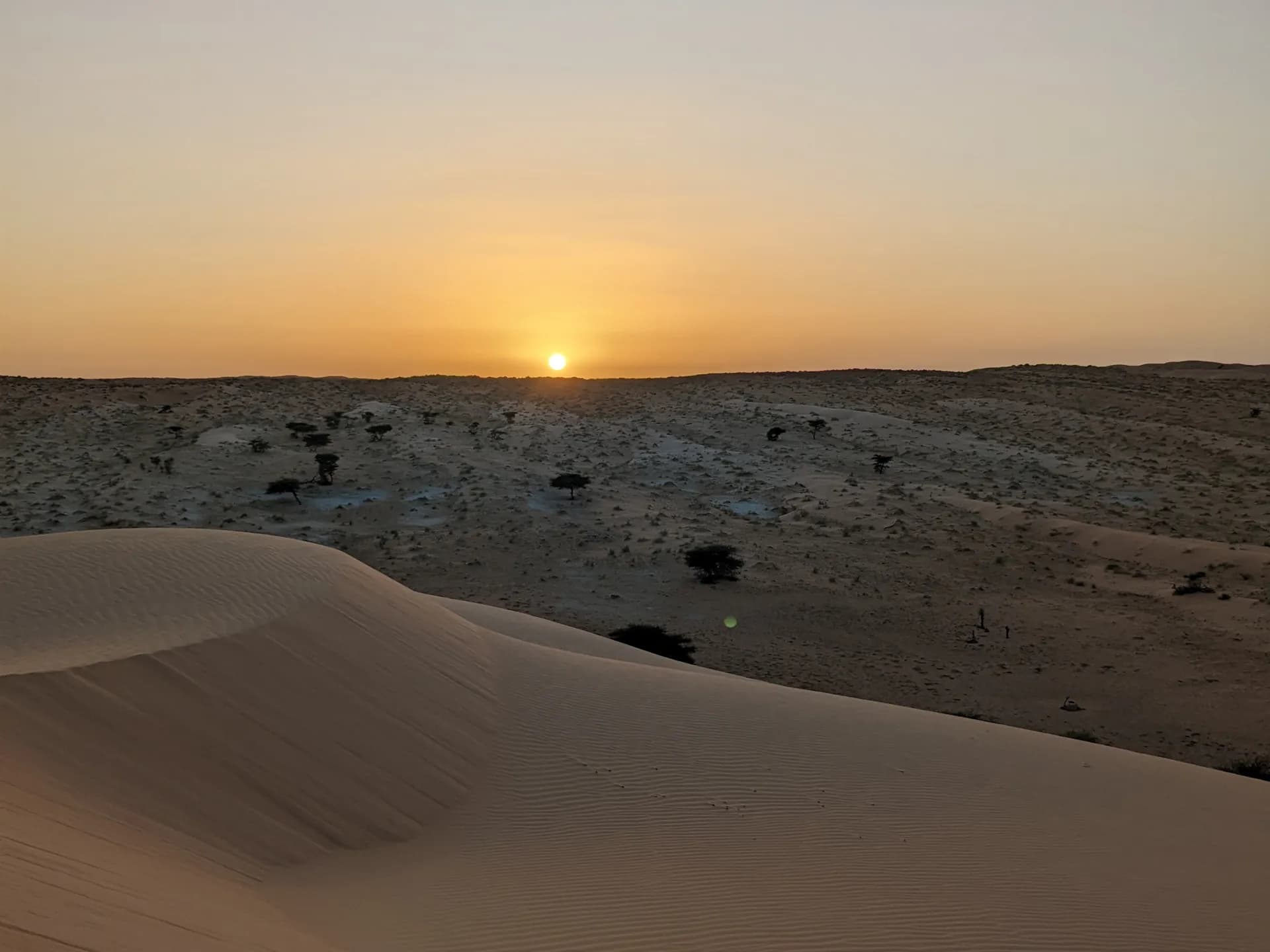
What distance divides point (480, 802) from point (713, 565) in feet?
46.5

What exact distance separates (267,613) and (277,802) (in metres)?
2.77

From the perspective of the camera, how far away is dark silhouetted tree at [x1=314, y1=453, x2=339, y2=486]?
30.0 metres

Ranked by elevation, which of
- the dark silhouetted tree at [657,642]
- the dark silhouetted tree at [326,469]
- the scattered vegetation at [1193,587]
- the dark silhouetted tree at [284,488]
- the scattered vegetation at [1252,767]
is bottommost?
the scattered vegetation at [1252,767]

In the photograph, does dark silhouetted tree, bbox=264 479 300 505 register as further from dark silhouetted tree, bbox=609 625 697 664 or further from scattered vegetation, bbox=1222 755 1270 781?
scattered vegetation, bbox=1222 755 1270 781

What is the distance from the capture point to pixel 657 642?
676 inches

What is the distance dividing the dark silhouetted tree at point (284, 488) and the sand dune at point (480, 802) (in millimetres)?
17058

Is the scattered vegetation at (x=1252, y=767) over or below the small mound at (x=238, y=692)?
below

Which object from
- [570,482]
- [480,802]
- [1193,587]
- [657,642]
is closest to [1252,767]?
[1193,587]

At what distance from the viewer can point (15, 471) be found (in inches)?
1182

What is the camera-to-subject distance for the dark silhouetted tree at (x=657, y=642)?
55.1 feet

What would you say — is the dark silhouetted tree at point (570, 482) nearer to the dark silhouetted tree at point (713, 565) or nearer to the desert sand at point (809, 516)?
the desert sand at point (809, 516)

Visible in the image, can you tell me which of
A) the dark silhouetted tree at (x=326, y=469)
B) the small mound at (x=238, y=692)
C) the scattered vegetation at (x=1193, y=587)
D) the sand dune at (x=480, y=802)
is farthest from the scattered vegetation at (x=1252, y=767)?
the dark silhouetted tree at (x=326, y=469)

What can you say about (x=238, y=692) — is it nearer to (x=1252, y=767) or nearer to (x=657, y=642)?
(x=657, y=642)

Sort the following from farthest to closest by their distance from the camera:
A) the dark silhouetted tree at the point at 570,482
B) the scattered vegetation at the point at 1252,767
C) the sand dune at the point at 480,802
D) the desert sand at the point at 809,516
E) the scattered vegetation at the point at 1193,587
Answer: the dark silhouetted tree at the point at 570,482, the scattered vegetation at the point at 1193,587, the desert sand at the point at 809,516, the scattered vegetation at the point at 1252,767, the sand dune at the point at 480,802
